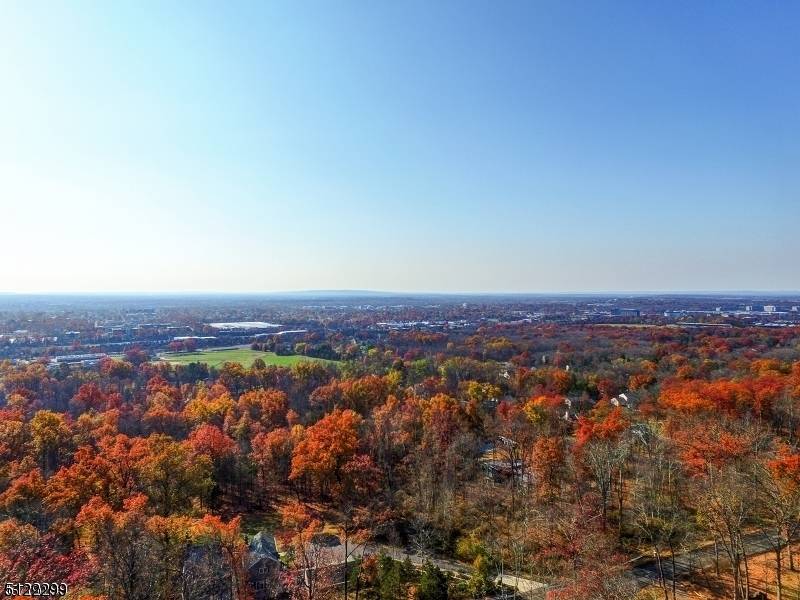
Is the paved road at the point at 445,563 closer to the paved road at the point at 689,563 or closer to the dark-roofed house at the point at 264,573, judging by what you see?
the dark-roofed house at the point at 264,573

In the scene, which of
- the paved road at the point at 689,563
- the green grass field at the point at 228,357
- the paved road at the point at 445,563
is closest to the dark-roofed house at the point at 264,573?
the paved road at the point at 445,563

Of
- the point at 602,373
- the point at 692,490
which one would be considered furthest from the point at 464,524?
the point at 602,373

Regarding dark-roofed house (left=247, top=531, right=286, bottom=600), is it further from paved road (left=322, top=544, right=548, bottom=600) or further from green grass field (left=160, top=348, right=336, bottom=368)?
green grass field (left=160, top=348, right=336, bottom=368)

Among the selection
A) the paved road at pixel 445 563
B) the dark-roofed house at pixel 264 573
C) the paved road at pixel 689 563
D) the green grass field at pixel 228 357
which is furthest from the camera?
the green grass field at pixel 228 357

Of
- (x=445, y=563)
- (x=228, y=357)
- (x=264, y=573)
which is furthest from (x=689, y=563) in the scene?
(x=228, y=357)

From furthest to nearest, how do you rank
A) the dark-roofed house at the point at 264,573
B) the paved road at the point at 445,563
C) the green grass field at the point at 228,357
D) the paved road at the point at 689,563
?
the green grass field at the point at 228,357 → the paved road at the point at 689,563 → the dark-roofed house at the point at 264,573 → the paved road at the point at 445,563

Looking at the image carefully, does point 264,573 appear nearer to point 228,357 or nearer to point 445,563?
point 445,563

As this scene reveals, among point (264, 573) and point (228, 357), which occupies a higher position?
point (228, 357)

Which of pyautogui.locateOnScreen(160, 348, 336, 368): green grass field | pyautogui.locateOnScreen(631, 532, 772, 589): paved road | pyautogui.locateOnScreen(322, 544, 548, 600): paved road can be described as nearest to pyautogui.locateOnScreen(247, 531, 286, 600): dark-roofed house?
pyautogui.locateOnScreen(322, 544, 548, 600): paved road

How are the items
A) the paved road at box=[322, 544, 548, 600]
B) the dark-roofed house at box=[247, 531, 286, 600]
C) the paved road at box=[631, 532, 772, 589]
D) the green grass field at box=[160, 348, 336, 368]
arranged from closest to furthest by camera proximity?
the paved road at box=[322, 544, 548, 600]
the dark-roofed house at box=[247, 531, 286, 600]
the paved road at box=[631, 532, 772, 589]
the green grass field at box=[160, 348, 336, 368]
